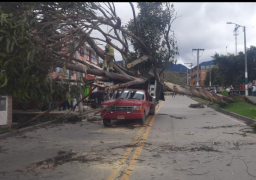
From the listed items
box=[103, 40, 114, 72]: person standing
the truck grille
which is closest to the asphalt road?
the truck grille

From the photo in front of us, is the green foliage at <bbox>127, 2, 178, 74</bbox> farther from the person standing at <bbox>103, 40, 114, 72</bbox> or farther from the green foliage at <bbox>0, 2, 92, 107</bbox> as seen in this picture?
the green foliage at <bbox>0, 2, 92, 107</bbox>

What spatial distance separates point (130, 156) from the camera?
761 centimetres

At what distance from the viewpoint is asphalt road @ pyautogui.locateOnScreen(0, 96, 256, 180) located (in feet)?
20.0

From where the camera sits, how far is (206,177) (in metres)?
5.87

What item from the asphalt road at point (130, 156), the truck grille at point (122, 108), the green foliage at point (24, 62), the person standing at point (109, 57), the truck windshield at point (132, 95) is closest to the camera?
the green foliage at point (24, 62)

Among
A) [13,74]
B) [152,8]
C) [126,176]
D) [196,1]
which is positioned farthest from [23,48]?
[152,8]

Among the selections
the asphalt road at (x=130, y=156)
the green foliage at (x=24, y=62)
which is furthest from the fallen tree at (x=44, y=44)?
the asphalt road at (x=130, y=156)

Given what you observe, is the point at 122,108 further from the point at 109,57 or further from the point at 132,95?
the point at 109,57

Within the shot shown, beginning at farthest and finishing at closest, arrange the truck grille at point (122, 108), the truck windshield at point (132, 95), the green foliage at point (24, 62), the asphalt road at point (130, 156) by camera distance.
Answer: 1. the truck windshield at point (132, 95)
2. the truck grille at point (122, 108)
3. the asphalt road at point (130, 156)
4. the green foliage at point (24, 62)

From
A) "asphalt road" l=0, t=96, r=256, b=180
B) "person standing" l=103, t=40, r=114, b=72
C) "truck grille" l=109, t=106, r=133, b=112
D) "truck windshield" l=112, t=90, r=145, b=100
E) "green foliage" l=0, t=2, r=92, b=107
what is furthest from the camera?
"truck windshield" l=112, t=90, r=145, b=100

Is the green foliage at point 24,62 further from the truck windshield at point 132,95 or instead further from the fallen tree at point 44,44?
the truck windshield at point 132,95

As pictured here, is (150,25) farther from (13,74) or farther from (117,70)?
(13,74)

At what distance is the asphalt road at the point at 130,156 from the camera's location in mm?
6109

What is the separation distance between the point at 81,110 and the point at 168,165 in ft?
50.9
